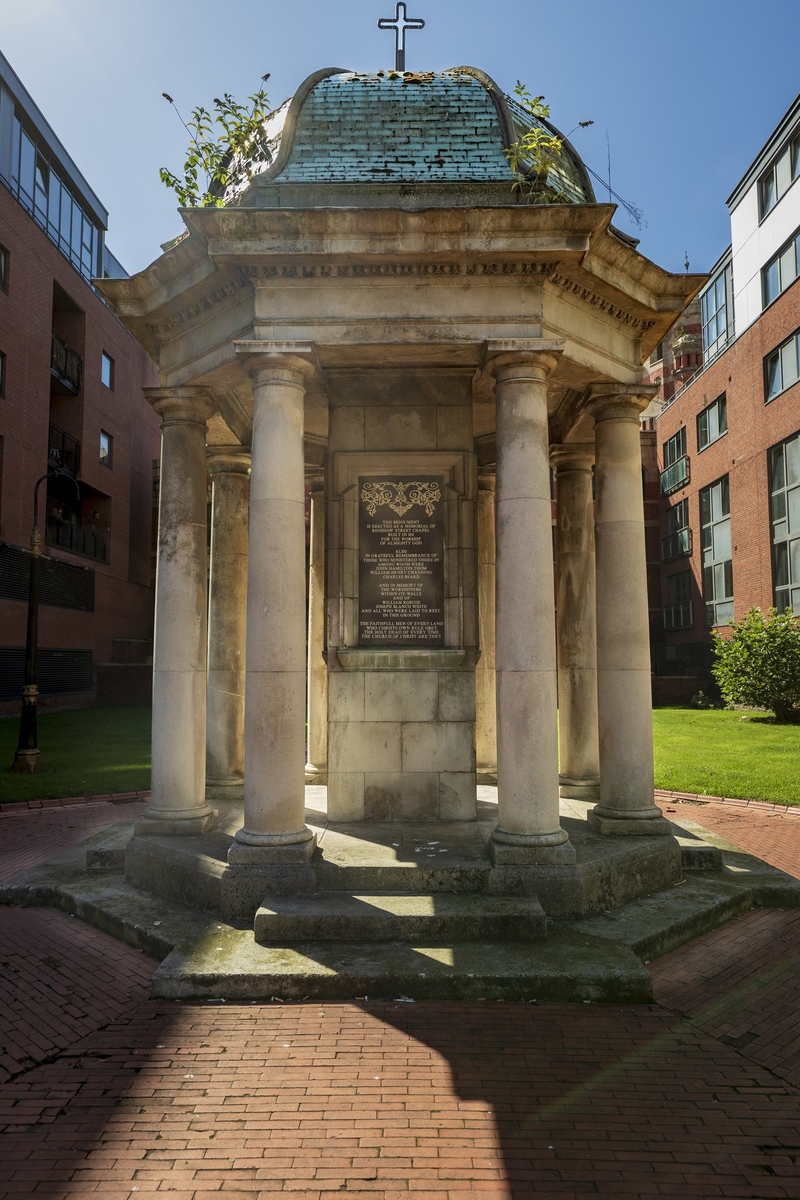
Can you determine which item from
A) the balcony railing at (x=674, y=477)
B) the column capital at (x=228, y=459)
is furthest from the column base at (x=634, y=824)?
the balcony railing at (x=674, y=477)

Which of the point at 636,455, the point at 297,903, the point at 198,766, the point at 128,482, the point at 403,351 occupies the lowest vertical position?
the point at 297,903

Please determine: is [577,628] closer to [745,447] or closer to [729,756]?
[729,756]

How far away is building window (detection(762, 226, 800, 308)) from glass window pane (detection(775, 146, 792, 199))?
2259 mm

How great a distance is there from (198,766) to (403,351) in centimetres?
491

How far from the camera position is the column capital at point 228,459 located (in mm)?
11266

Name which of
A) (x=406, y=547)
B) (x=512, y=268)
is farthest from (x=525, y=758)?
(x=512, y=268)

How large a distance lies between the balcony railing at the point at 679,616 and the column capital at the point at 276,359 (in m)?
38.3

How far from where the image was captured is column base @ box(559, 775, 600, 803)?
34.7 ft

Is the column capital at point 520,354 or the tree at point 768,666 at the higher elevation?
the column capital at point 520,354

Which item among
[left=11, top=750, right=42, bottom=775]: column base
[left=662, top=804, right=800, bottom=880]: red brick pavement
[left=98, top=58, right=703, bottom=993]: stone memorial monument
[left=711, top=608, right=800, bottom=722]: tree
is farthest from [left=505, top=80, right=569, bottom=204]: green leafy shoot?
[left=711, top=608, right=800, bottom=722]: tree

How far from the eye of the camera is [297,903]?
671cm

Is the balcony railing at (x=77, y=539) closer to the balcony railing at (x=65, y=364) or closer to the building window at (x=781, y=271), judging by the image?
the balcony railing at (x=65, y=364)

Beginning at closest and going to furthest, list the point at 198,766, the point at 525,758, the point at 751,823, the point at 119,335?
the point at 525,758 → the point at 198,766 → the point at 751,823 → the point at 119,335

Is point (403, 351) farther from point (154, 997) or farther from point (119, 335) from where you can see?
point (119, 335)
